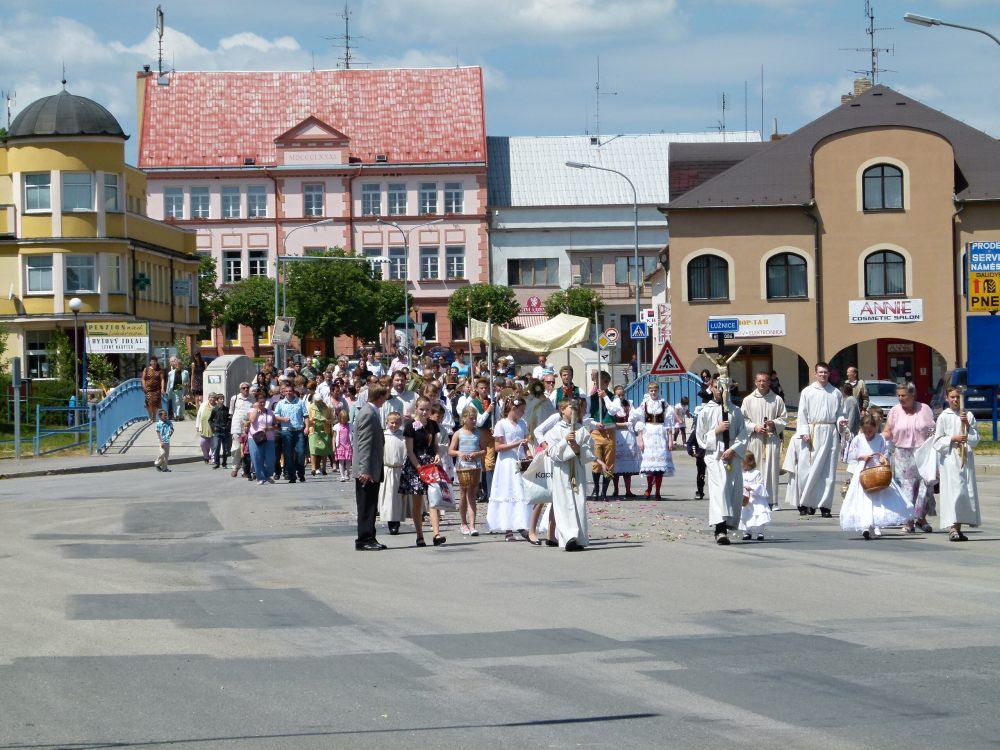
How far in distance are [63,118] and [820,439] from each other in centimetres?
4524

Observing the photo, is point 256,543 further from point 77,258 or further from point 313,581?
point 77,258

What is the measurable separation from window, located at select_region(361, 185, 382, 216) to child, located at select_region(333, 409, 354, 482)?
69772 mm

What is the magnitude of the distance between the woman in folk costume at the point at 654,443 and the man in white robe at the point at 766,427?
3170mm

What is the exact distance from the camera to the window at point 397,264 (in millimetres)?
98312

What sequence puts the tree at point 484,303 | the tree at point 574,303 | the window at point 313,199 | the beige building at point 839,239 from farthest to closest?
the window at point 313,199 < the tree at point 574,303 < the tree at point 484,303 < the beige building at point 839,239

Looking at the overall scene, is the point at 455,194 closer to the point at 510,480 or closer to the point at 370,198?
the point at 370,198

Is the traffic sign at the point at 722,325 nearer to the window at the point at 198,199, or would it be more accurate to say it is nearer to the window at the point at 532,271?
the window at the point at 532,271

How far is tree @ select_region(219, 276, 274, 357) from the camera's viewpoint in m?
90.4

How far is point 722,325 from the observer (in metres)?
54.5

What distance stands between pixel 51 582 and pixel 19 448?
22.7 m

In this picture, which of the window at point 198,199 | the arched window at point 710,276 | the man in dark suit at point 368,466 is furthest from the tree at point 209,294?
the man in dark suit at point 368,466

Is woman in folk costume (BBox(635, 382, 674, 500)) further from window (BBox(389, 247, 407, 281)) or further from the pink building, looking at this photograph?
window (BBox(389, 247, 407, 281))

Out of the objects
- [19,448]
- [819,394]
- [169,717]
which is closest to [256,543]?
[819,394]

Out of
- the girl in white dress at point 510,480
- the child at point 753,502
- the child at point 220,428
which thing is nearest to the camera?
the child at point 753,502
